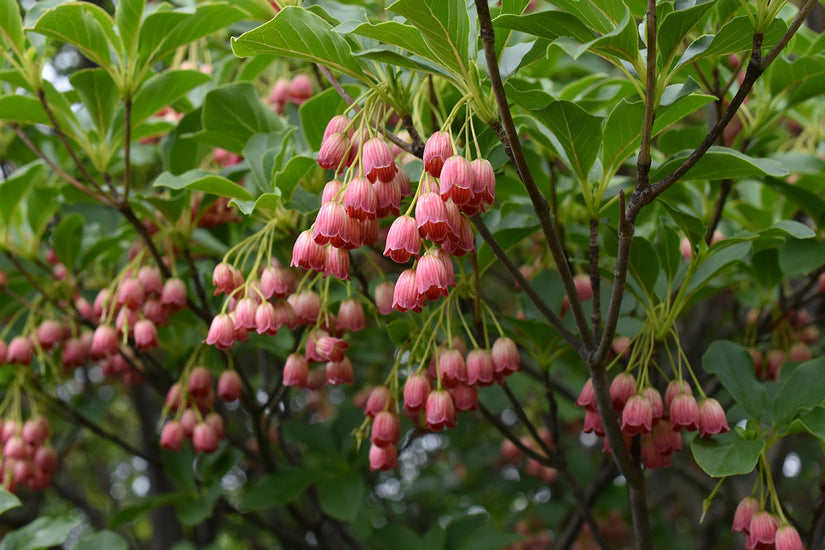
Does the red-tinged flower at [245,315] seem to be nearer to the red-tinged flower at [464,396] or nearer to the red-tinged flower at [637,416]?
the red-tinged flower at [464,396]

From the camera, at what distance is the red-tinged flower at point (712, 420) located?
1.66 m

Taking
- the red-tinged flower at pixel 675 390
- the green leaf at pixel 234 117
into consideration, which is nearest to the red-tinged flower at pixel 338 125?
the green leaf at pixel 234 117

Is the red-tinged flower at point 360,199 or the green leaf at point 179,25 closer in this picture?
the red-tinged flower at point 360,199

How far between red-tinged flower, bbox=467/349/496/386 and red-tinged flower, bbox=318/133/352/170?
58 cm

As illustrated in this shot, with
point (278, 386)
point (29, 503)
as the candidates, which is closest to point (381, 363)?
point (278, 386)

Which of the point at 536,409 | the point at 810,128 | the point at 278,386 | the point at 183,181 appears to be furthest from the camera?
the point at 536,409

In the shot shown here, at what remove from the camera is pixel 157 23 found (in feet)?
6.49

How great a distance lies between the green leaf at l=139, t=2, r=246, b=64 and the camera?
76.9 inches

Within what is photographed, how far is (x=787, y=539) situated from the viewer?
161 centimetres

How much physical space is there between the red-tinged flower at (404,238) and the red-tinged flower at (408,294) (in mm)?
52

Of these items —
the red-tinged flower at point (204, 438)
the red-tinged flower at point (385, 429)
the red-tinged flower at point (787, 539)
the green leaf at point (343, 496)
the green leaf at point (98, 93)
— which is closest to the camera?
the red-tinged flower at point (787, 539)

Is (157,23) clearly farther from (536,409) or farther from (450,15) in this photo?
(536,409)

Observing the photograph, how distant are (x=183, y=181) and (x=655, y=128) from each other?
1.11 metres

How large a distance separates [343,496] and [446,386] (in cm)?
98
